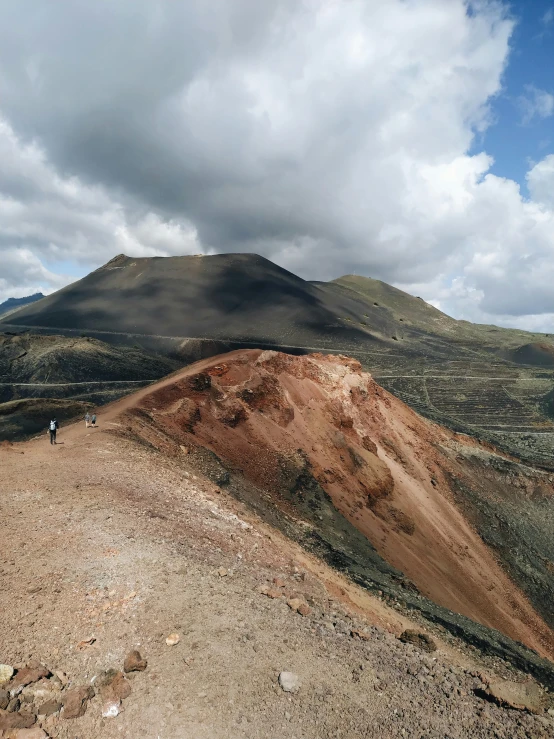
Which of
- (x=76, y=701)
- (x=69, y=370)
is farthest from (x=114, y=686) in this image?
(x=69, y=370)

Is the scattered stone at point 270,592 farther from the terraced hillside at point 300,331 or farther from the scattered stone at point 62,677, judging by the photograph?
the terraced hillside at point 300,331

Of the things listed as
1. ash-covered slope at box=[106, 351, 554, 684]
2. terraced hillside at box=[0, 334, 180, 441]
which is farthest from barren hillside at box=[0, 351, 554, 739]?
terraced hillside at box=[0, 334, 180, 441]

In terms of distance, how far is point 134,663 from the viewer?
18.4 feet

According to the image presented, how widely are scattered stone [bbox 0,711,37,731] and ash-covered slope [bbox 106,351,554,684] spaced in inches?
372

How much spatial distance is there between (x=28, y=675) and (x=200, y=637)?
218 centimetres

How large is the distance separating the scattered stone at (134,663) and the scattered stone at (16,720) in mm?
1087

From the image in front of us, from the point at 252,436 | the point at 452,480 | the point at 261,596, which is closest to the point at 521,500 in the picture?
the point at 452,480

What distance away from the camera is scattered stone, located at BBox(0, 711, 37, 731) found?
4637 mm

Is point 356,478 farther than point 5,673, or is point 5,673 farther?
point 356,478

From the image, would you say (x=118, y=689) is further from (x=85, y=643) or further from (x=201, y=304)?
(x=201, y=304)

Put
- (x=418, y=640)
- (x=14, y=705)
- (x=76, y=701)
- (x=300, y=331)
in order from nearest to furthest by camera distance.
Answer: (x=14, y=705), (x=76, y=701), (x=418, y=640), (x=300, y=331)

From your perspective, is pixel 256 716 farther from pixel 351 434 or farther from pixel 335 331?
pixel 335 331

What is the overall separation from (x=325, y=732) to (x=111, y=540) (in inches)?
201

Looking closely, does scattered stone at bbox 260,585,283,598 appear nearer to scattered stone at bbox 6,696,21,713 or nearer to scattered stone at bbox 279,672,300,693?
scattered stone at bbox 279,672,300,693
